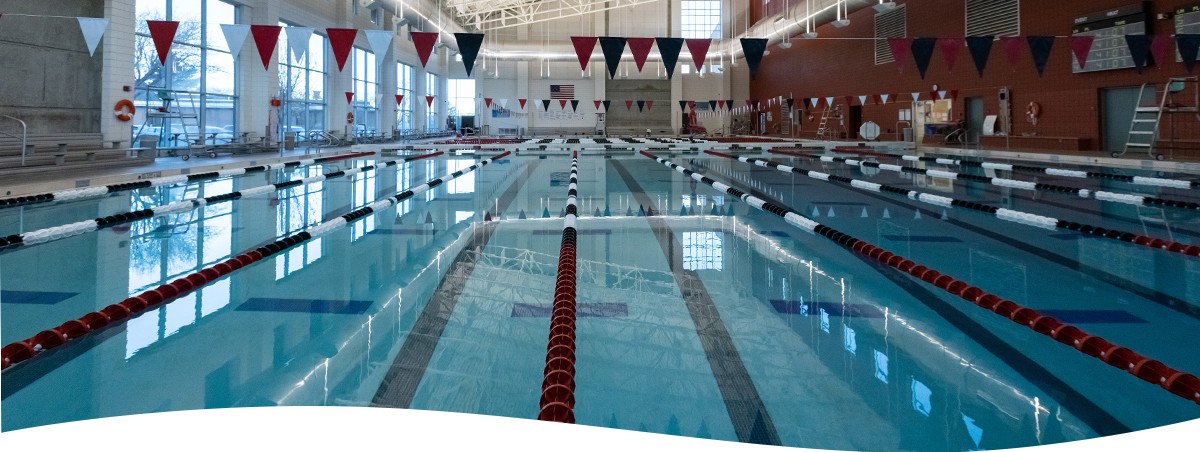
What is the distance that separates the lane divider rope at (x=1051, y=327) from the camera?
2162 mm

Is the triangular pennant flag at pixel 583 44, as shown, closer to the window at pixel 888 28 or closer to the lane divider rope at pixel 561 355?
the lane divider rope at pixel 561 355

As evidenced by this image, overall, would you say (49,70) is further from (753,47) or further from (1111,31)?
(1111,31)

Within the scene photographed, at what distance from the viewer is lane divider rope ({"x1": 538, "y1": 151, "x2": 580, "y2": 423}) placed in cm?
194

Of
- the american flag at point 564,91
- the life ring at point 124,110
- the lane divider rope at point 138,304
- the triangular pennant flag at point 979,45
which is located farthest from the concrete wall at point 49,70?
the american flag at point 564,91

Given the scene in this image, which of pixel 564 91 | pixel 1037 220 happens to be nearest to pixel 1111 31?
pixel 1037 220

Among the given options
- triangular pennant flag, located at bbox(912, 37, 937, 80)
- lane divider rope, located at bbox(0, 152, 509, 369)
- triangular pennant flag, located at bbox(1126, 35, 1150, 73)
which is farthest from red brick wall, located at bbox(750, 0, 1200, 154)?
lane divider rope, located at bbox(0, 152, 509, 369)

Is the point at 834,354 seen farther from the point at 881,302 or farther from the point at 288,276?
the point at 288,276

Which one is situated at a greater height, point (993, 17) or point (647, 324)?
point (993, 17)

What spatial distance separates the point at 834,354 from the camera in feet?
8.46

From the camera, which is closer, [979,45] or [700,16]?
[979,45]

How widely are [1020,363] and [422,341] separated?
206 cm

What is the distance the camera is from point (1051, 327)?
275 cm

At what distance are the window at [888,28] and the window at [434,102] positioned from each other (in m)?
15.1

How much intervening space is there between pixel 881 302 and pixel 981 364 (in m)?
0.86
